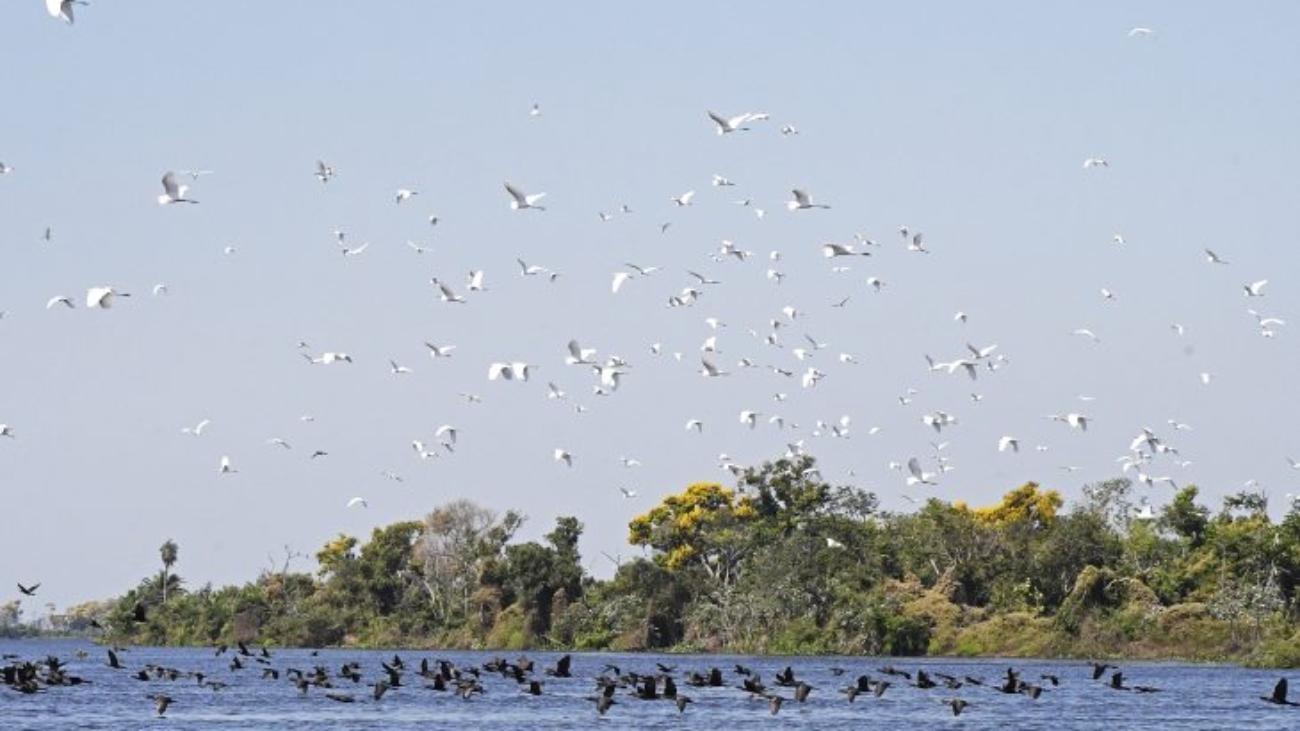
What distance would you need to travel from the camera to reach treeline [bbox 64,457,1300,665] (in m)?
87.9

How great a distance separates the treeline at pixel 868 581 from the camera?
87938 millimetres

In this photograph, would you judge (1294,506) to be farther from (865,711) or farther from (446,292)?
(446,292)

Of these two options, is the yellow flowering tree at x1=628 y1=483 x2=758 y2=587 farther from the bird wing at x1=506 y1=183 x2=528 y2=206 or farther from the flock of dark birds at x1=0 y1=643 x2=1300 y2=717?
the bird wing at x1=506 y1=183 x2=528 y2=206

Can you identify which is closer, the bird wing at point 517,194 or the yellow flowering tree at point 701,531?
the bird wing at point 517,194

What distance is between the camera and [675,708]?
5691cm

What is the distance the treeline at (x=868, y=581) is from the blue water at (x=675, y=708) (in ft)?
28.3

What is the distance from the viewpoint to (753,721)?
51.5 meters

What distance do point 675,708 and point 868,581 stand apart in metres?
38.7

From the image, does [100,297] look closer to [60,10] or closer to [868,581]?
[60,10]

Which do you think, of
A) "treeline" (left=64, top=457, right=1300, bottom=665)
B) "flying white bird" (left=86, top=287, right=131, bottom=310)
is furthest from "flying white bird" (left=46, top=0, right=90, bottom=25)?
"treeline" (left=64, top=457, right=1300, bottom=665)

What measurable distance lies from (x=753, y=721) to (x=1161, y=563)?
46.2 meters

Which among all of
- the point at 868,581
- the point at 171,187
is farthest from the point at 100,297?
the point at 868,581

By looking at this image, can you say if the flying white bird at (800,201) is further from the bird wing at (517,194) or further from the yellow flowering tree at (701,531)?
the yellow flowering tree at (701,531)

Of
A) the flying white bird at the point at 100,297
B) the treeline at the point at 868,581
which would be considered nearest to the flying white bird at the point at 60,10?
the flying white bird at the point at 100,297
